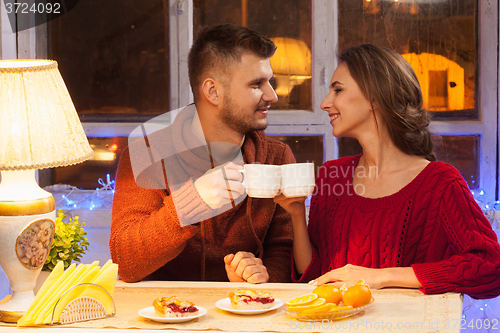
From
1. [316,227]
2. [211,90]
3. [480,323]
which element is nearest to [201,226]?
[316,227]

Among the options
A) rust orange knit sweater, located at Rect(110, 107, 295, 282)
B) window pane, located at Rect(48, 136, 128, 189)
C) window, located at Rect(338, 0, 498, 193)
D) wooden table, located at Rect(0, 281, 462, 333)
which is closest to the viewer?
wooden table, located at Rect(0, 281, 462, 333)

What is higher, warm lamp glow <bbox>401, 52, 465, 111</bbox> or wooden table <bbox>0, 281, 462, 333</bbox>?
warm lamp glow <bbox>401, 52, 465, 111</bbox>

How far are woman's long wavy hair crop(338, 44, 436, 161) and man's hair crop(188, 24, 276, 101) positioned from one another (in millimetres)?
342

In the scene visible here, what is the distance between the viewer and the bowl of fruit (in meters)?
1.01

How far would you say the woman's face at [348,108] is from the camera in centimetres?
163

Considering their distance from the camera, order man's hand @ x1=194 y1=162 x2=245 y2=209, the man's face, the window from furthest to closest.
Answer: the window < the man's face < man's hand @ x1=194 y1=162 x2=245 y2=209

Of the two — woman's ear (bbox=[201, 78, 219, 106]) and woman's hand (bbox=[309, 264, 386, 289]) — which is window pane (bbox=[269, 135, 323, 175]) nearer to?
woman's ear (bbox=[201, 78, 219, 106])

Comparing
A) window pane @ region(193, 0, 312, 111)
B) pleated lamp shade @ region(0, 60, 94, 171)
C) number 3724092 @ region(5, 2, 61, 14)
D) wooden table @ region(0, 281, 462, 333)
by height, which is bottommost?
wooden table @ region(0, 281, 462, 333)


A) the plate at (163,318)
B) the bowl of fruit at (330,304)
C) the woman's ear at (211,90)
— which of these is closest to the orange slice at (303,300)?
the bowl of fruit at (330,304)

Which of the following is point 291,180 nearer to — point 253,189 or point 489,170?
point 253,189

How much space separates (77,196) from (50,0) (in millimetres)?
1144

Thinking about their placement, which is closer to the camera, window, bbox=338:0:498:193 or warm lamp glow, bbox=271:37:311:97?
window, bbox=338:0:498:193

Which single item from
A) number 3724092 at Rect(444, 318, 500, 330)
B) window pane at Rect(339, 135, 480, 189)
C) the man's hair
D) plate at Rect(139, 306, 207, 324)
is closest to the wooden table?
plate at Rect(139, 306, 207, 324)

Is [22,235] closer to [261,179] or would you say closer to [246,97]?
[261,179]
